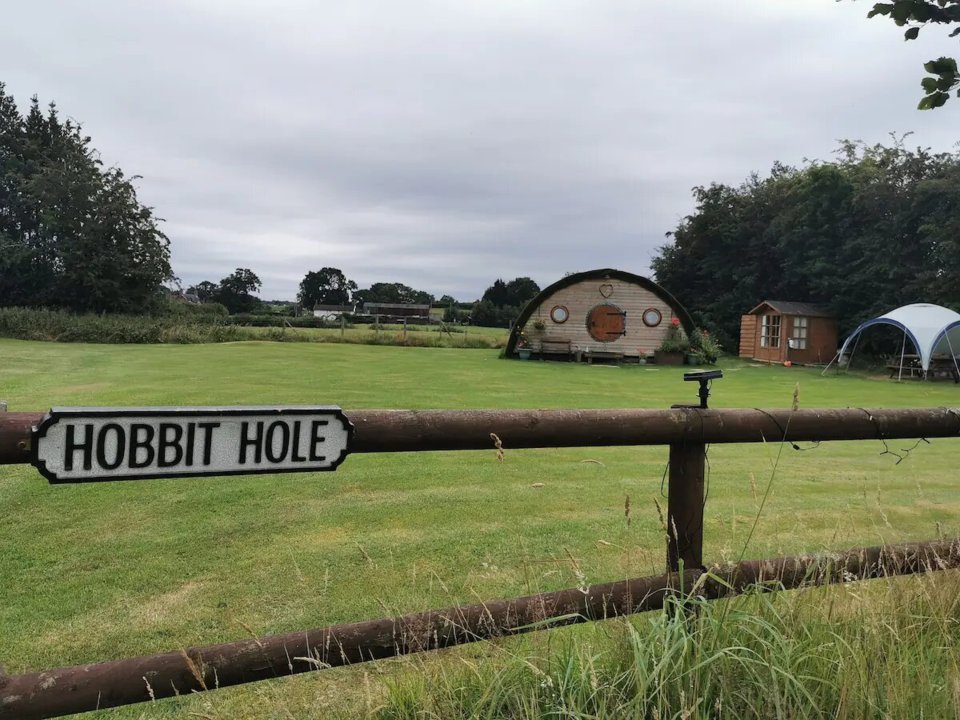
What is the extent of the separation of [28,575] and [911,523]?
20.6 ft

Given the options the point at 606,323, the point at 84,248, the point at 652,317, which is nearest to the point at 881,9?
the point at 606,323

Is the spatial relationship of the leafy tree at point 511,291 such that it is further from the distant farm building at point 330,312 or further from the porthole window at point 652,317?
the porthole window at point 652,317

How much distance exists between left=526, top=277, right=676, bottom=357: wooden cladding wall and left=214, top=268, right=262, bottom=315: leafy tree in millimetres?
60122

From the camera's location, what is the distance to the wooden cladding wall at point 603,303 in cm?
2773

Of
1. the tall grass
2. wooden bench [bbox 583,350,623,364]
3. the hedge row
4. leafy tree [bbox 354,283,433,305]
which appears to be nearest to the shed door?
wooden bench [bbox 583,350,623,364]

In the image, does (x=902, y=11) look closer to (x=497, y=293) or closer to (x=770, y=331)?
(x=770, y=331)

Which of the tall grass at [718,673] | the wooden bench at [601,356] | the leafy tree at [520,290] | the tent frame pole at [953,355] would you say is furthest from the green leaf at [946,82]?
the leafy tree at [520,290]

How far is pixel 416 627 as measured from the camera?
6.91 ft

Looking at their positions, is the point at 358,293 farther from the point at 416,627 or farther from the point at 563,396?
the point at 416,627

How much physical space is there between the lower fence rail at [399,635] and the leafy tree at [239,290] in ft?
271

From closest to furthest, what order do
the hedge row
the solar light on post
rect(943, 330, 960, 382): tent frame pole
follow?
1. the solar light on post
2. rect(943, 330, 960, 382): tent frame pole
3. the hedge row

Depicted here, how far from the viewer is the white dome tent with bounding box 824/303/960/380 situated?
21.0 m

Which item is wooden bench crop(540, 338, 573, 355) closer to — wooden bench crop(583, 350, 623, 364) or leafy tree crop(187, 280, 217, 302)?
wooden bench crop(583, 350, 623, 364)

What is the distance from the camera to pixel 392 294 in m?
95.8
